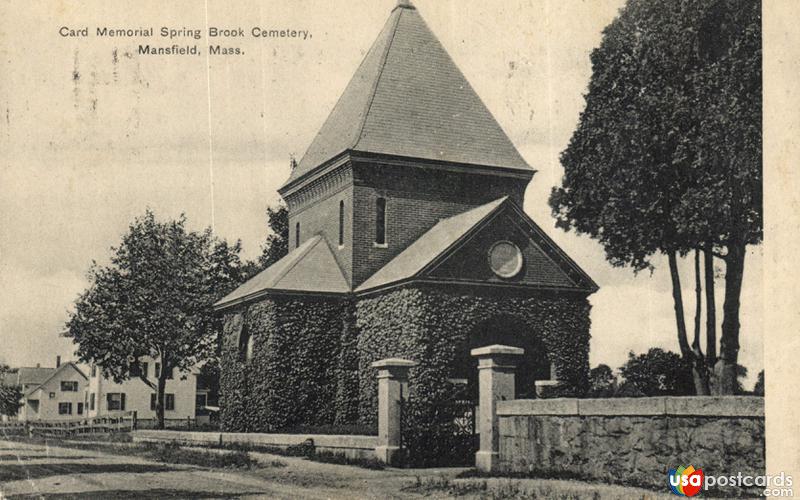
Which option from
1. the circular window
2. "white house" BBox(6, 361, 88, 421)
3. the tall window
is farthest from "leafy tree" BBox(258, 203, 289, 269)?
"white house" BBox(6, 361, 88, 421)

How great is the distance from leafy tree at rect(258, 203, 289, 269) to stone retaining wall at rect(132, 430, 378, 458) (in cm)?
1320

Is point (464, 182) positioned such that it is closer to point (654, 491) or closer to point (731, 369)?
point (731, 369)

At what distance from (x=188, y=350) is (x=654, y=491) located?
103 ft

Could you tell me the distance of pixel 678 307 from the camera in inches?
917

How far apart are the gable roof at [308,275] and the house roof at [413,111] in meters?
2.67

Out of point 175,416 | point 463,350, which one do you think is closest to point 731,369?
point 463,350

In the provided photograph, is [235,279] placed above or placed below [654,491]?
above

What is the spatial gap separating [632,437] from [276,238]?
103 ft

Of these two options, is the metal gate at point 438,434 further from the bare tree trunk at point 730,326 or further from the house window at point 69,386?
the house window at point 69,386

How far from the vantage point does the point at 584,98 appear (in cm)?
2361

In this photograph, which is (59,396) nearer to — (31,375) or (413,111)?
(31,375)

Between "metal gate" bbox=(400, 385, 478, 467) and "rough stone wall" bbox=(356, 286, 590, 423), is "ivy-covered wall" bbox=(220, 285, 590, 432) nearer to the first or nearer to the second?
"rough stone wall" bbox=(356, 286, 590, 423)

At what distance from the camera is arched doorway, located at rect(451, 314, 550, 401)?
939 inches

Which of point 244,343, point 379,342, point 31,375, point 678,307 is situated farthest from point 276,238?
point 31,375
